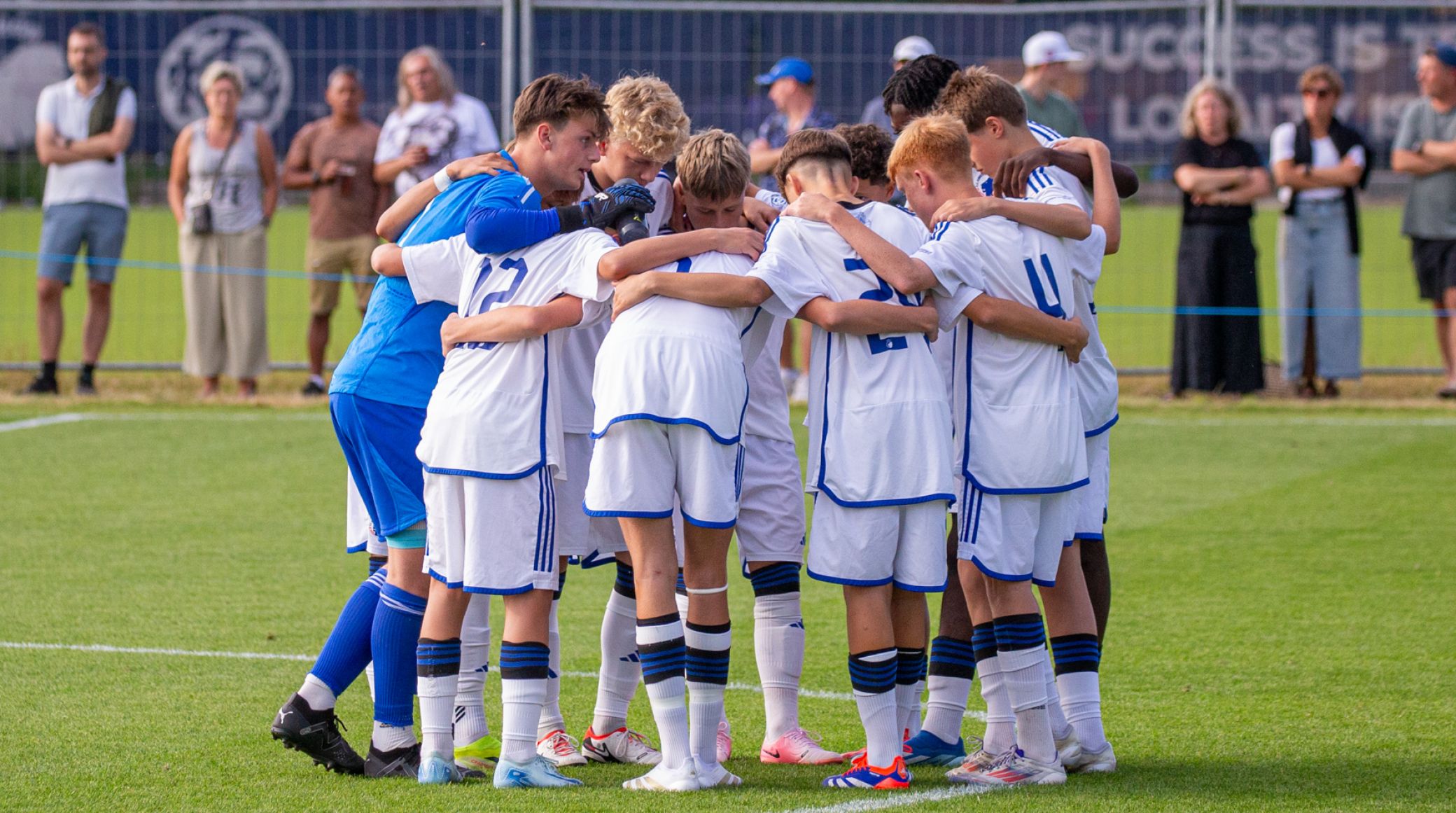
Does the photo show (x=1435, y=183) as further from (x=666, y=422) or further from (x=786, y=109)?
(x=666, y=422)

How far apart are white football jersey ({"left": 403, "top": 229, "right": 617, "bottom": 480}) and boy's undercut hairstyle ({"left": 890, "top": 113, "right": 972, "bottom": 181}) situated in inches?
31.3

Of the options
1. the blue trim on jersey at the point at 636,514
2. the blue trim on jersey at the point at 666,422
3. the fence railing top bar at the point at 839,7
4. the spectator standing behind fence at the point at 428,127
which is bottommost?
the blue trim on jersey at the point at 636,514

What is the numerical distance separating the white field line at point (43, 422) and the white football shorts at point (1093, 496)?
7995 millimetres

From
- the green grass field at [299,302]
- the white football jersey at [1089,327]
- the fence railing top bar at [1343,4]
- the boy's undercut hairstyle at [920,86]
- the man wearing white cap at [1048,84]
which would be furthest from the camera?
the green grass field at [299,302]

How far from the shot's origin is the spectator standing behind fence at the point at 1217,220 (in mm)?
11508

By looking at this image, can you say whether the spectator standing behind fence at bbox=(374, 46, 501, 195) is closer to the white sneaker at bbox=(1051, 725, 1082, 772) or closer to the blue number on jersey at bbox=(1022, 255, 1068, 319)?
the blue number on jersey at bbox=(1022, 255, 1068, 319)

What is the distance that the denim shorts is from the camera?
1182 centimetres

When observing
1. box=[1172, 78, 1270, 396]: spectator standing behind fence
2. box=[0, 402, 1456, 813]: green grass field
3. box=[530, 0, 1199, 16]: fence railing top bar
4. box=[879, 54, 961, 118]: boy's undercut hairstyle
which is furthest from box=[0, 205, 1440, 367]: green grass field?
box=[879, 54, 961, 118]: boy's undercut hairstyle

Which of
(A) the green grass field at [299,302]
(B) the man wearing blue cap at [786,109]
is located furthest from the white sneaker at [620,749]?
(A) the green grass field at [299,302]

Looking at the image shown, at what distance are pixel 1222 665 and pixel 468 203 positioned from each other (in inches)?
116

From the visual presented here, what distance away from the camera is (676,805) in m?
4.20

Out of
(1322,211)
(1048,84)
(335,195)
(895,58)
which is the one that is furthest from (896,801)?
(335,195)

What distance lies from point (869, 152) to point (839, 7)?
8.67 m

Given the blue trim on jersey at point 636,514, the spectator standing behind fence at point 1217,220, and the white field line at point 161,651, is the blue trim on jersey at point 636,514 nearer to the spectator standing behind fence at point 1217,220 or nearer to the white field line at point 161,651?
the white field line at point 161,651
